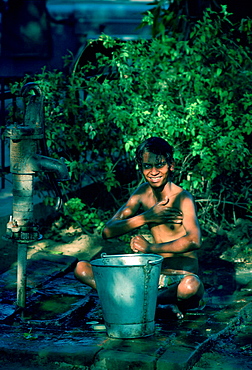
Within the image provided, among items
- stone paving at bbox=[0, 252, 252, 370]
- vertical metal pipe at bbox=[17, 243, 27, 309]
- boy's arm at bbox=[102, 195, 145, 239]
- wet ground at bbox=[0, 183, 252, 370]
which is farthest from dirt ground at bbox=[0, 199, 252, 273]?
boy's arm at bbox=[102, 195, 145, 239]

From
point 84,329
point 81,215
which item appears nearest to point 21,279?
point 84,329

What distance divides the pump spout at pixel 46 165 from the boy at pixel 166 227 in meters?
0.57

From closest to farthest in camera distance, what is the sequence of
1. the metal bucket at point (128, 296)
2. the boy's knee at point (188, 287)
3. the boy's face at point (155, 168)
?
the metal bucket at point (128, 296)
the boy's knee at point (188, 287)
the boy's face at point (155, 168)

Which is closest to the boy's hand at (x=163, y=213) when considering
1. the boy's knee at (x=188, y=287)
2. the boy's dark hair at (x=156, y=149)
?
the boy's dark hair at (x=156, y=149)

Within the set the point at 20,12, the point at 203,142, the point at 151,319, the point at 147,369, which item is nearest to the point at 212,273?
the point at 203,142

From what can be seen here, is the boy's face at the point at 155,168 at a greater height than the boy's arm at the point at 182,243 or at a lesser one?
greater

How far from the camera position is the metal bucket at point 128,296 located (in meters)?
4.50

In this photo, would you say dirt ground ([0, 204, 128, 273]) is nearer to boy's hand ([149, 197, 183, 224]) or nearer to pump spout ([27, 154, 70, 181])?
pump spout ([27, 154, 70, 181])

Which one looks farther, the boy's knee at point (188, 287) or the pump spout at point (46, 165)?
the pump spout at point (46, 165)

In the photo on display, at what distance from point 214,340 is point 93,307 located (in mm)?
1175

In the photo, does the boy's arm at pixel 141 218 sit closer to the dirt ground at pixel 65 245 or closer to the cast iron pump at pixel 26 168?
the cast iron pump at pixel 26 168

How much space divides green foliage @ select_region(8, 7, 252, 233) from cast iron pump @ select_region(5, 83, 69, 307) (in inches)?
76.3

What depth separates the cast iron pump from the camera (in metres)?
5.20

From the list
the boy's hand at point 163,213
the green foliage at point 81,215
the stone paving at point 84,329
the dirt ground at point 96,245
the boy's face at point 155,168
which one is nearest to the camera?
the stone paving at point 84,329
